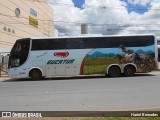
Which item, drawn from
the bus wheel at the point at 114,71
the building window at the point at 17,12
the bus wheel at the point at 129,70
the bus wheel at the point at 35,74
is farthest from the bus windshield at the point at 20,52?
the building window at the point at 17,12

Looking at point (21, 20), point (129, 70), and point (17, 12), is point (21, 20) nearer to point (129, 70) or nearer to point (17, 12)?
point (17, 12)

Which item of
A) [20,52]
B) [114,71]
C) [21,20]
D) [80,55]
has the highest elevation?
[21,20]

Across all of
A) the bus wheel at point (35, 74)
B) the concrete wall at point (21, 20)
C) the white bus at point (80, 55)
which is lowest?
the bus wheel at point (35, 74)

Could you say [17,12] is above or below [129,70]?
above

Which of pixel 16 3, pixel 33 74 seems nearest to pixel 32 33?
pixel 16 3

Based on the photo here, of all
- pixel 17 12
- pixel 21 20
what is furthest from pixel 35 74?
pixel 21 20

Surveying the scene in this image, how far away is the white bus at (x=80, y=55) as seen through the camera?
23578 mm

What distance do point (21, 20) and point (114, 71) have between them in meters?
41.7

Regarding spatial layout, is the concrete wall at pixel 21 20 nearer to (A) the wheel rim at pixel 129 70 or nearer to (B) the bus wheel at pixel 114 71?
(B) the bus wheel at pixel 114 71

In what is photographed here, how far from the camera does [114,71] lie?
23.8 meters

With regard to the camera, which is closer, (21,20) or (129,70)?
(129,70)

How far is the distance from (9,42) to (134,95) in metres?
46.2

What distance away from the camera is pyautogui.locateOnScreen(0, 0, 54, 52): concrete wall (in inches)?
2089

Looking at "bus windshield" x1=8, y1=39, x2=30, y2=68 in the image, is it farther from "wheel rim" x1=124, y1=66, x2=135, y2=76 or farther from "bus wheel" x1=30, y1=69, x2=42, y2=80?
"wheel rim" x1=124, y1=66, x2=135, y2=76
